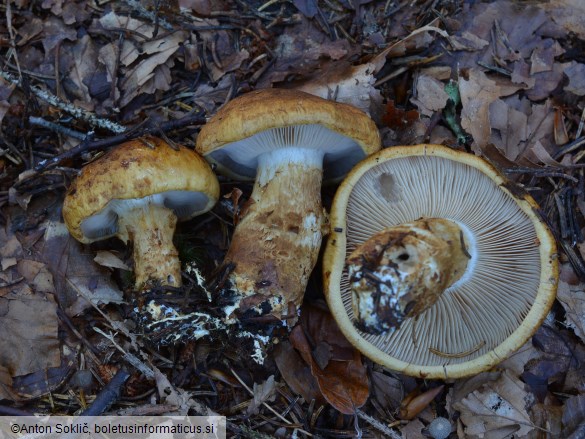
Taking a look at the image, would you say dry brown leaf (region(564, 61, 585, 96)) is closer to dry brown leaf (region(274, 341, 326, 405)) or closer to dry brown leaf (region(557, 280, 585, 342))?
dry brown leaf (region(557, 280, 585, 342))

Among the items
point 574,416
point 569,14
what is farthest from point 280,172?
point 569,14

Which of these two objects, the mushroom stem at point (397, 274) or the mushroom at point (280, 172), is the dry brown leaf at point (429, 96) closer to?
the mushroom at point (280, 172)

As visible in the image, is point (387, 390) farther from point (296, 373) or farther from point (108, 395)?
point (108, 395)

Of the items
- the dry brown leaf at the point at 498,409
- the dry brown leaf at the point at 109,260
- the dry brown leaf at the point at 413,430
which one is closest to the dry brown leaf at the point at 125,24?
the dry brown leaf at the point at 109,260

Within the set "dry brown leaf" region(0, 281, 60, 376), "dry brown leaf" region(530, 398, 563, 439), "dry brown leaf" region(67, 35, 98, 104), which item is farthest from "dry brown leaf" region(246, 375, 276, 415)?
"dry brown leaf" region(67, 35, 98, 104)

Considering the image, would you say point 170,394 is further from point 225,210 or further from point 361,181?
point 361,181

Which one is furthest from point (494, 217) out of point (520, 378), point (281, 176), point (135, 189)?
point (135, 189)
